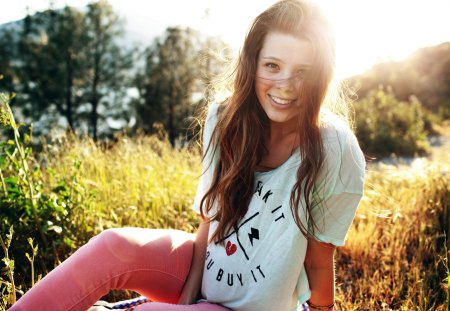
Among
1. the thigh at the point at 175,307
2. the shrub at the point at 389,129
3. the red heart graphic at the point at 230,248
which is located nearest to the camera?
the thigh at the point at 175,307

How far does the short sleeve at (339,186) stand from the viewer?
156 centimetres

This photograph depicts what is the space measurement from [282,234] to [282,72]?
2.03 ft

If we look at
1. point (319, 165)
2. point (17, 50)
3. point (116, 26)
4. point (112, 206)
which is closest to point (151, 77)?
point (116, 26)

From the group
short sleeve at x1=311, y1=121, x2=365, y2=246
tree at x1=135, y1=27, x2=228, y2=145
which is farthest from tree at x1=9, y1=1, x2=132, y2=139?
short sleeve at x1=311, y1=121, x2=365, y2=246

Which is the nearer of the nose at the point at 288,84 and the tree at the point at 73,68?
the nose at the point at 288,84

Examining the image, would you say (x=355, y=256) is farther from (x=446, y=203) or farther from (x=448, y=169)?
(x=448, y=169)

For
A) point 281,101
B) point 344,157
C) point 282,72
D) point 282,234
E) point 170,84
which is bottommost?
point 170,84

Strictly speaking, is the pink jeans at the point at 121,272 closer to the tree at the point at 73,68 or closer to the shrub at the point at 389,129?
the shrub at the point at 389,129

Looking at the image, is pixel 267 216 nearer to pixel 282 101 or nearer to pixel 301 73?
pixel 282 101

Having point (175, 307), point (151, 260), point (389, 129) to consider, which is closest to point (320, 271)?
point (175, 307)

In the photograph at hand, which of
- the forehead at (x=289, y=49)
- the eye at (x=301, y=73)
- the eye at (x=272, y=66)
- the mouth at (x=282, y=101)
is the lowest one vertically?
the mouth at (x=282, y=101)

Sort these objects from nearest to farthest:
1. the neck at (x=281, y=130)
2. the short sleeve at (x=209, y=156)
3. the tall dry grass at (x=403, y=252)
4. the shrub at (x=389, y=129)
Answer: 1. the neck at (x=281, y=130)
2. the short sleeve at (x=209, y=156)
3. the tall dry grass at (x=403, y=252)
4. the shrub at (x=389, y=129)

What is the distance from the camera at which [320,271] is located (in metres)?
1.67

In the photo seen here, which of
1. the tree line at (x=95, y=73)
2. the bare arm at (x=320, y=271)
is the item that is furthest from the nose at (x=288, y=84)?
the tree line at (x=95, y=73)
